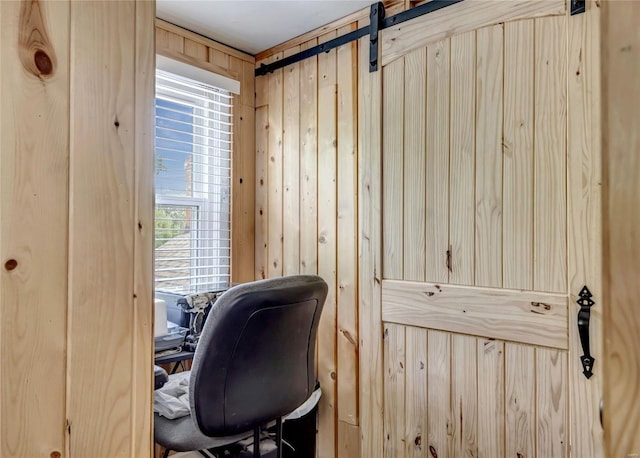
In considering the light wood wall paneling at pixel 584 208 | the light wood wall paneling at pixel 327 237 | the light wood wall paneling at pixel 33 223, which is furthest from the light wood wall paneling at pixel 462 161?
the light wood wall paneling at pixel 33 223

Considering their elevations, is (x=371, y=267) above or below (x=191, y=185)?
below

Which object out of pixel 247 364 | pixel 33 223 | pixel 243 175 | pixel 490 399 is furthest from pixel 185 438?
pixel 243 175

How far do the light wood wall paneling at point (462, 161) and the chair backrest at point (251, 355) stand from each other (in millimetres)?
578

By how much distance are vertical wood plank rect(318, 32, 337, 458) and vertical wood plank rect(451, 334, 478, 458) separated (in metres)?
0.70

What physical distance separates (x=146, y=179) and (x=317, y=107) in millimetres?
1573

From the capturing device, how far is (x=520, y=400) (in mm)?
1444

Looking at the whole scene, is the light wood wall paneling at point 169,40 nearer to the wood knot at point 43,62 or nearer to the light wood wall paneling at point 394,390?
the wood knot at point 43,62

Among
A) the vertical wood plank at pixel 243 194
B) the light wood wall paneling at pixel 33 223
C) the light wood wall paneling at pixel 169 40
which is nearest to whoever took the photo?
the light wood wall paneling at pixel 33 223

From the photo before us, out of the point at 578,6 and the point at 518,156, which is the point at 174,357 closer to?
the point at 518,156

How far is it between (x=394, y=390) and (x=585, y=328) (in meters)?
0.80

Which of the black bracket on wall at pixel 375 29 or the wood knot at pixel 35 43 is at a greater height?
the black bracket on wall at pixel 375 29

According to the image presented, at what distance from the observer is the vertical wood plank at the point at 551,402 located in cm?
136

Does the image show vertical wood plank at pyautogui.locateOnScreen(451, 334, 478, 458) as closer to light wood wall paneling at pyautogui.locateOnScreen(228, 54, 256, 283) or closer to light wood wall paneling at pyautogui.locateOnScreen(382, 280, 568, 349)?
light wood wall paneling at pyautogui.locateOnScreen(382, 280, 568, 349)

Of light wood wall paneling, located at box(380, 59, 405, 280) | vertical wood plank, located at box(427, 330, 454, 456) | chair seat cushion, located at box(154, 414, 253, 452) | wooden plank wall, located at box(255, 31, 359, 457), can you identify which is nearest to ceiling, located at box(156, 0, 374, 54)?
wooden plank wall, located at box(255, 31, 359, 457)
